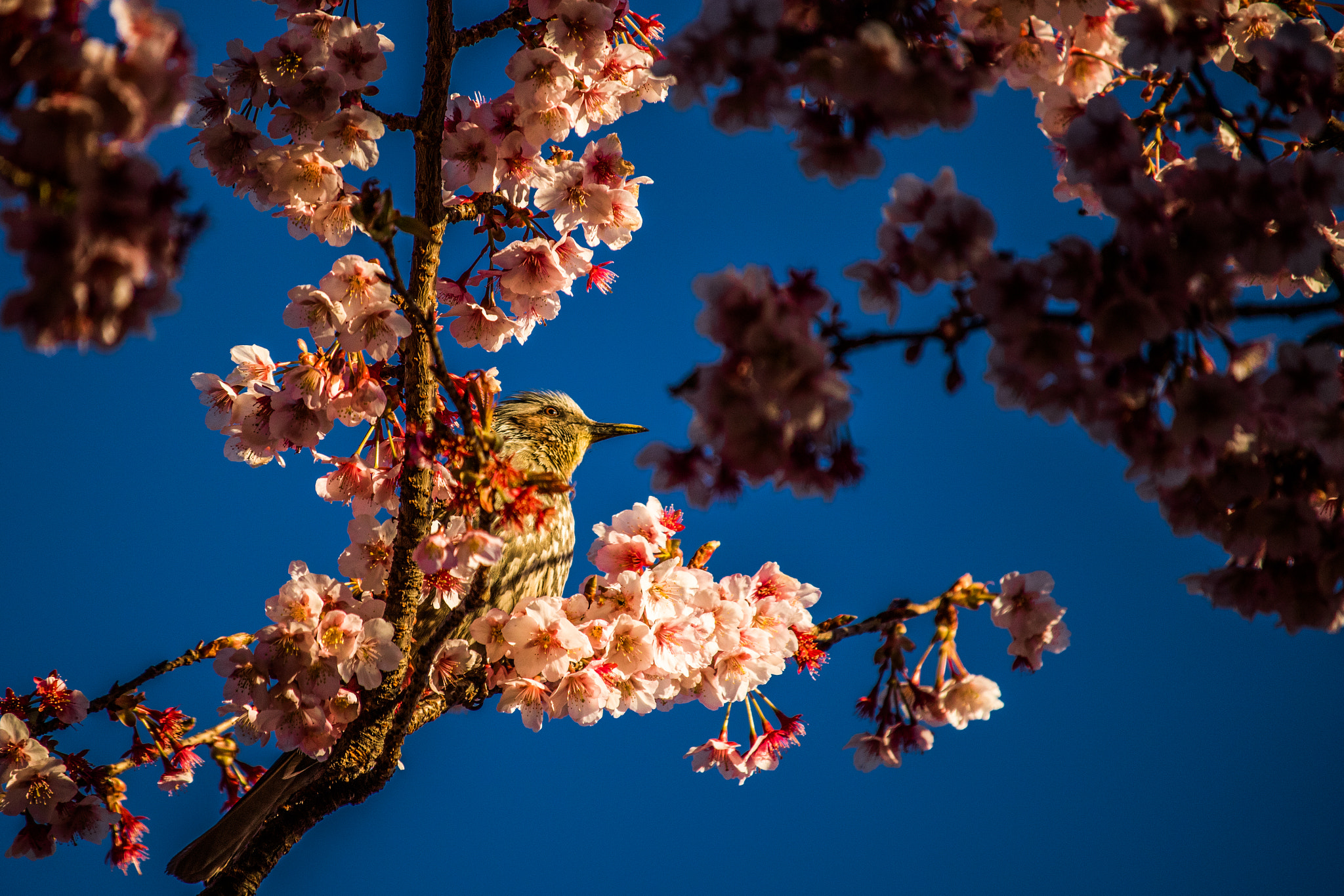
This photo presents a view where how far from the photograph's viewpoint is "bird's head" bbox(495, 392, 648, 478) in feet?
9.76

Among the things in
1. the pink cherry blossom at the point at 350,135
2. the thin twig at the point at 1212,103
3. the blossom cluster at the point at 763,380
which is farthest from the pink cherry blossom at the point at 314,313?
the thin twig at the point at 1212,103

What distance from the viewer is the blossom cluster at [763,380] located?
2.97 feet

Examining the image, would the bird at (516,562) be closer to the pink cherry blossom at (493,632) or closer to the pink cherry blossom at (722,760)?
the pink cherry blossom at (493,632)

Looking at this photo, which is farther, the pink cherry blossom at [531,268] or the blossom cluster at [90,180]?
the pink cherry blossom at [531,268]

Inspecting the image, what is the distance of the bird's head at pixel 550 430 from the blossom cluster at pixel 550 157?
925 millimetres

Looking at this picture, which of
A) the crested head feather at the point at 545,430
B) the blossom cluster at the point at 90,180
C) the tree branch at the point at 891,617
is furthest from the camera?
the crested head feather at the point at 545,430

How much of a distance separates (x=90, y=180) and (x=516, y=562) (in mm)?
1982

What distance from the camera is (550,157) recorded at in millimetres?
2072

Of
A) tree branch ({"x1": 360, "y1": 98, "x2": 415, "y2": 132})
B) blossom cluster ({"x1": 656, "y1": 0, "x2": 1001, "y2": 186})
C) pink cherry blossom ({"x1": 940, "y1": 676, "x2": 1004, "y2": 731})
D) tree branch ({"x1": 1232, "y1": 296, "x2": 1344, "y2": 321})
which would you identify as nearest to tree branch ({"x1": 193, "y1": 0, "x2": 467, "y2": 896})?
tree branch ({"x1": 360, "y1": 98, "x2": 415, "y2": 132})

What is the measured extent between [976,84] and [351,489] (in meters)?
1.47

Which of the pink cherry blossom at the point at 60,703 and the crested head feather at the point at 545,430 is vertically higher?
the crested head feather at the point at 545,430

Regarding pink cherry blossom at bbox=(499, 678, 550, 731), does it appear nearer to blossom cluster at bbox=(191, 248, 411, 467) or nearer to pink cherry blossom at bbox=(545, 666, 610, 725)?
pink cherry blossom at bbox=(545, 666, 610, 725)

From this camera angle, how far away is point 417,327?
1.66 metres

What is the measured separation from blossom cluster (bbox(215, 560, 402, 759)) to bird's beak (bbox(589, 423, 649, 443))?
133cm
